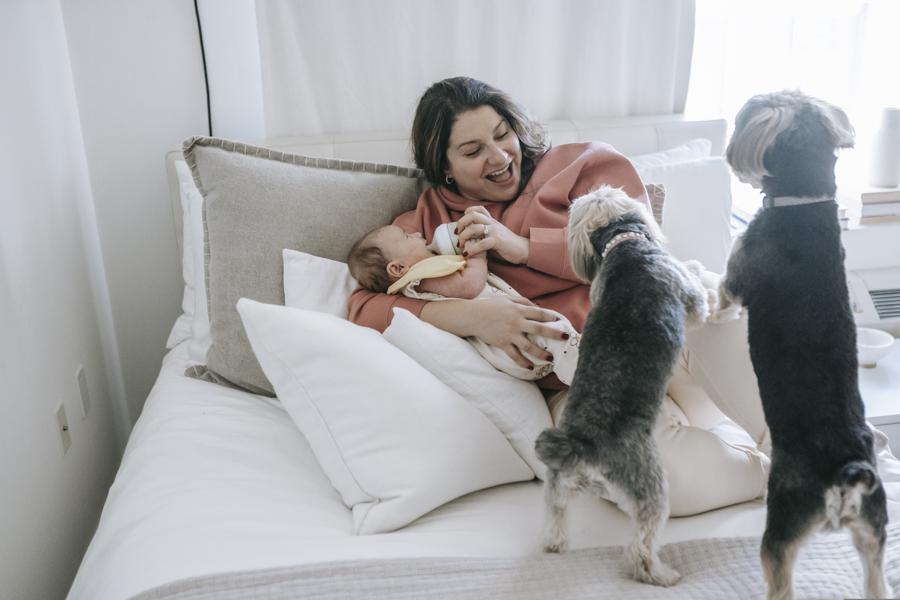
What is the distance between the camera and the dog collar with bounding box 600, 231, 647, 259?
4.18ft

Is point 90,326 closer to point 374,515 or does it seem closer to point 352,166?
point 352,166

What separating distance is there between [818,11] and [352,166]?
1.69m

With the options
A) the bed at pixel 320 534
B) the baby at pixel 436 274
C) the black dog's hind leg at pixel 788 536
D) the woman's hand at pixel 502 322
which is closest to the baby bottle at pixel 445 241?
the baby at pixel 436 274

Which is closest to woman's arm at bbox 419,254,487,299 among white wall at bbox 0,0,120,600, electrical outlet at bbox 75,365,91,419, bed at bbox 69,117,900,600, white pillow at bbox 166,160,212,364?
bed at bbox 69,117,900,600

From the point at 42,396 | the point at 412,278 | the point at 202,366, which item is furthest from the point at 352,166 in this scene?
the point at 42,396

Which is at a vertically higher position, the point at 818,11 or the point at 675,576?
the point at 818,11

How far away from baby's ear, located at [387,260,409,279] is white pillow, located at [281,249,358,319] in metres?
0.13

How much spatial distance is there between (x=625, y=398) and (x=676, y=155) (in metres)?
1.15

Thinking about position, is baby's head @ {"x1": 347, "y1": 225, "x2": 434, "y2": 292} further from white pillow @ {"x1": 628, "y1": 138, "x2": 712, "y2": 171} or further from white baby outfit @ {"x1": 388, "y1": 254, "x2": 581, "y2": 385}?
white pillow @ {"x1": 628, "y1": 138, "x2": 712, "y2": 171}

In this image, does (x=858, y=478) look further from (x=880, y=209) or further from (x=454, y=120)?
(x=880, y=209)

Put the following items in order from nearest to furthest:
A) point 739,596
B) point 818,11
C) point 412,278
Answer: point 739,596
point 412,278
point 818,11

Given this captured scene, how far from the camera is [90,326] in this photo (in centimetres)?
202

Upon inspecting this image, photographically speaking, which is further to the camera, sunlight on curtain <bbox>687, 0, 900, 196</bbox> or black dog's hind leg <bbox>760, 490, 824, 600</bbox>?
sunlight on curtain <bbox>687, 0, 900, 196</bbox>

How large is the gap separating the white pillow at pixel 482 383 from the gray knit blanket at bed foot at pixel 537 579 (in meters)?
0.30
